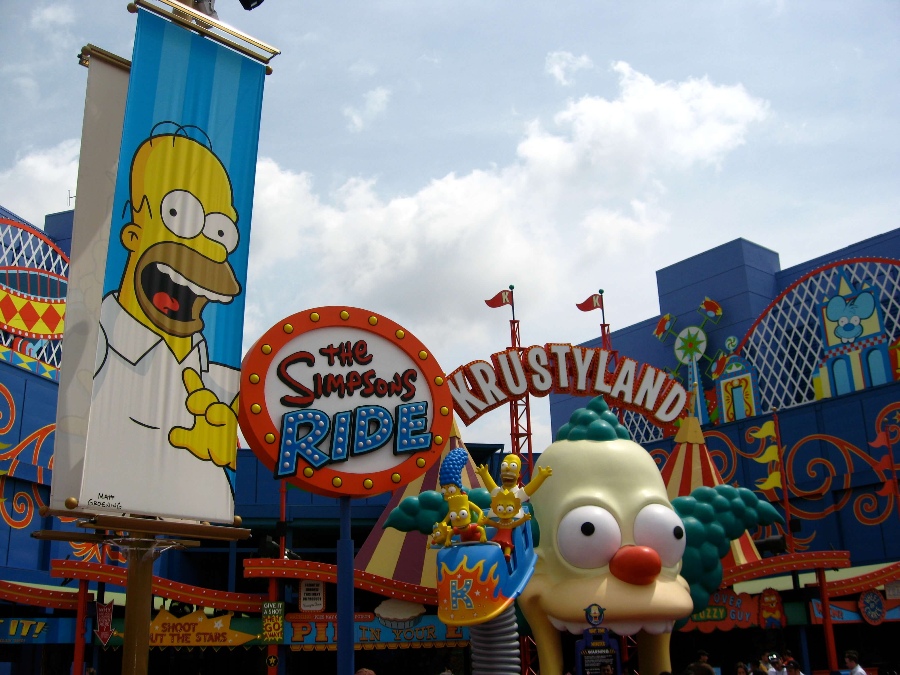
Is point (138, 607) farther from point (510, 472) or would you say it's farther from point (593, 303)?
point (593, 303)

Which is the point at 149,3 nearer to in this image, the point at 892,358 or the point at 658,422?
the point at 658,422

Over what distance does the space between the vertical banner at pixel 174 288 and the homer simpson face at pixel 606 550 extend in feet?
23.1

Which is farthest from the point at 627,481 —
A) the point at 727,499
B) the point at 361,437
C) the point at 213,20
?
the point at 213,20

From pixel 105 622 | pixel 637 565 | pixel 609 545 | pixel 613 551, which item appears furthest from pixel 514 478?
pixel 105 622

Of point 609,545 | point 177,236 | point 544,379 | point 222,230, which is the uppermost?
point 544,379

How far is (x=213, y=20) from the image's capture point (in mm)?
11773

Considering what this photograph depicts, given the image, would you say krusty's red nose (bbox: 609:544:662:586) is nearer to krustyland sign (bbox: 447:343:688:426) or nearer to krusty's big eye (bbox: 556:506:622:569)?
krusty's big eye (bbox: 556:506:622:569)

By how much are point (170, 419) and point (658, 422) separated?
588 inches

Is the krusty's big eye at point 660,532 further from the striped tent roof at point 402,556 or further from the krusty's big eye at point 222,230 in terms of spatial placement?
the krusty's big eye at point 222,230

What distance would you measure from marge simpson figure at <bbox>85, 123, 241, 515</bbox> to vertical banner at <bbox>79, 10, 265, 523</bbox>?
0.04ft

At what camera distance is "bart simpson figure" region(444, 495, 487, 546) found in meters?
14.1

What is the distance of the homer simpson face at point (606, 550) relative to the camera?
50.3 ft

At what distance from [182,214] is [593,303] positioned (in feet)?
58.3

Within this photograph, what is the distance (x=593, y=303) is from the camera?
89.2 ft
